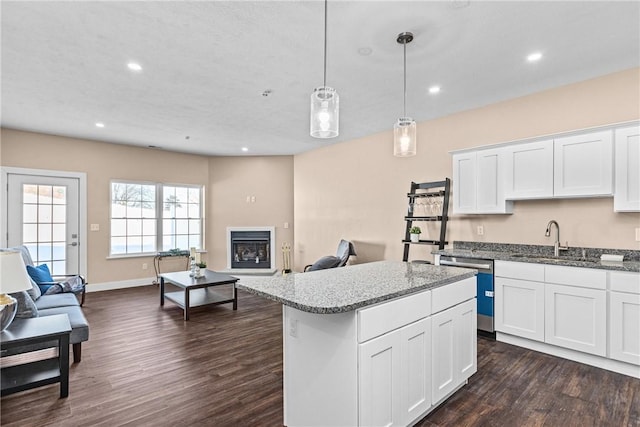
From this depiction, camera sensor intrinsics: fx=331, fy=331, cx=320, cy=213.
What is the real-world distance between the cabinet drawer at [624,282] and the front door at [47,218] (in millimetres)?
7493

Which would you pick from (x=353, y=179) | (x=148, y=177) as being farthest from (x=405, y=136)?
(x=148, y=177)

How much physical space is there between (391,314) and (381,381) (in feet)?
1.19

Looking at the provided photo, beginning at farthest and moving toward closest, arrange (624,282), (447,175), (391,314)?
(447,175) < (624,282) < (391,314)

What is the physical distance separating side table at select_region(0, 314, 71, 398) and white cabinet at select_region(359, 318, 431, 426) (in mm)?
2207

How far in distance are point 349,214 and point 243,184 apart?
2788 millimetres

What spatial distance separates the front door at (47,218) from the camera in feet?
17.6

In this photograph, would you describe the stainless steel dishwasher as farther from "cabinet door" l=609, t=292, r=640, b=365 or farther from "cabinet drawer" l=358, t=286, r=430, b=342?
"cabinet drawer" l=358, t=286, r=430, b=342

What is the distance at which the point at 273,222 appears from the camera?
7.55m

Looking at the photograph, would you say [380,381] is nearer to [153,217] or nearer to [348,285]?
[348,285]

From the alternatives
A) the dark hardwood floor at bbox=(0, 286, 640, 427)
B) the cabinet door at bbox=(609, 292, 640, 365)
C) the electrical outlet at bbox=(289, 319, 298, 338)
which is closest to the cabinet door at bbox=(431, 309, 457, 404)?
the dark hardwood floor at bbox=(0, 286, 640, 427)

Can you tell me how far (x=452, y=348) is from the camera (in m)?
2.37

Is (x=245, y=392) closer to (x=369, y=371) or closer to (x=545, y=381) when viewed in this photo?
(x=369, y=371)

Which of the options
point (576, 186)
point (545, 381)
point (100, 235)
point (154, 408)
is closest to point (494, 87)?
point (576, 186)

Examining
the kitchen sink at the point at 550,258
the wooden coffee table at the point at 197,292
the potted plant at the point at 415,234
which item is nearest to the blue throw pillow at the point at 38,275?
the wooden coffee table at the point at 197,292
